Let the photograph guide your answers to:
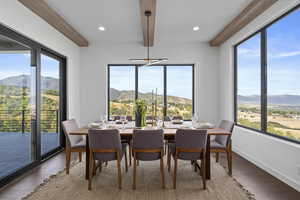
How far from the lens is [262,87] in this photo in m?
3.30

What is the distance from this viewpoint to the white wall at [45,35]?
2.61 m

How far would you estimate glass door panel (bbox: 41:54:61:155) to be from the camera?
11.9ft

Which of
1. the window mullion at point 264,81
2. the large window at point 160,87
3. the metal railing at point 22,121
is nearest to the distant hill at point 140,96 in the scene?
the large window at point 160,87

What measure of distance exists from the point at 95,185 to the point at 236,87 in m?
3.71

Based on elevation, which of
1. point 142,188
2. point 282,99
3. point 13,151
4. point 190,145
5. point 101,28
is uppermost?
point 101,28

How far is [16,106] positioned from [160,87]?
3494 millimetres

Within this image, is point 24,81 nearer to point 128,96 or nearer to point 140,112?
point 140,112

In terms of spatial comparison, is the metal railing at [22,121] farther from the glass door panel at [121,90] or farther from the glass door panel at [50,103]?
the glass door panel at [121,90]

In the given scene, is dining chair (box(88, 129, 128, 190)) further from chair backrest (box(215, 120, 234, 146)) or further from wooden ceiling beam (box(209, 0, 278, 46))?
wooden ceiling beam (box(209, 0, 278, 46))

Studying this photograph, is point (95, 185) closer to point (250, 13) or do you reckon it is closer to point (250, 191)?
point (250, 191)

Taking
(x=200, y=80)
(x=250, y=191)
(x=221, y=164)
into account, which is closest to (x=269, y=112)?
(x=221, y=164)

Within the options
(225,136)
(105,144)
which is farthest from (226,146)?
(105,144)

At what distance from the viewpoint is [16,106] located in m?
2.84

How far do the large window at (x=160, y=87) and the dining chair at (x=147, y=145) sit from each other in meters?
2.84
